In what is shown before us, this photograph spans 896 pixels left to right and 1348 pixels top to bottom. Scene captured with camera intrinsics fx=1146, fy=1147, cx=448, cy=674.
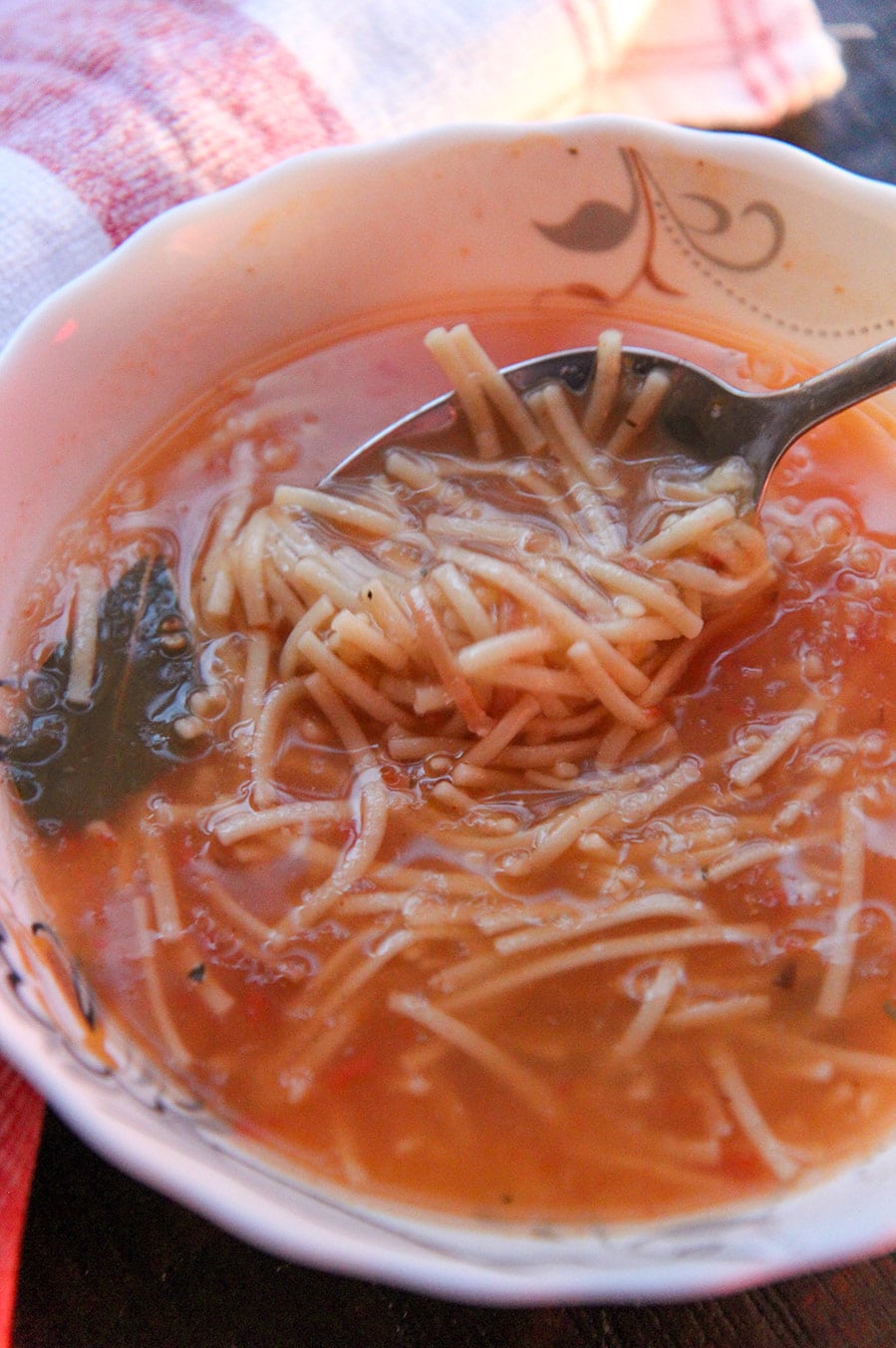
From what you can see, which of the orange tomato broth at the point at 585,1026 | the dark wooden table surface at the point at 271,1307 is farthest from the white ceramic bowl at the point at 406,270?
the dark wooden table surface at the point at 271,1307

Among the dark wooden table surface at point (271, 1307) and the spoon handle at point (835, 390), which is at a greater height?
the spoon handle at point (835, 390)

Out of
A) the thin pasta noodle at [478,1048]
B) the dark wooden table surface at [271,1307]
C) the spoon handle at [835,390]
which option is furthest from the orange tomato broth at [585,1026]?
the spoon handle at [835,390]

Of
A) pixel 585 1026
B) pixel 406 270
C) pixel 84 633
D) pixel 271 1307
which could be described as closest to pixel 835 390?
pixel 406 270

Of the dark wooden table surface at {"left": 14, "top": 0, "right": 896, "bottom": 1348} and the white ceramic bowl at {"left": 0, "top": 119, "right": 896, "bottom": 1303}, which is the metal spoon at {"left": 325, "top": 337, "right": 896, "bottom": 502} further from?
the dark wooden table surface at {"left": 14, "top": 0, "right": 896, "bottom": 1348}

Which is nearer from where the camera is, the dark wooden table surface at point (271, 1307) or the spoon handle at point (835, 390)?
the dark wooden table surface at point (271, 1307)

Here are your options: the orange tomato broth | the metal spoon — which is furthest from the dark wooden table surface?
the metal spoon

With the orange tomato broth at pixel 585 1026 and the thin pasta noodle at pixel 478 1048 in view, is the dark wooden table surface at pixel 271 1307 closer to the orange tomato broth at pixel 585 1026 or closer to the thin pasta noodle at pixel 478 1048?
the orange tomato broth at pixel 585 1026

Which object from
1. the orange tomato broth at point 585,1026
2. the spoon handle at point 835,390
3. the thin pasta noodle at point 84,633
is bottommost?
the orange tomato broth at point 585,1026
